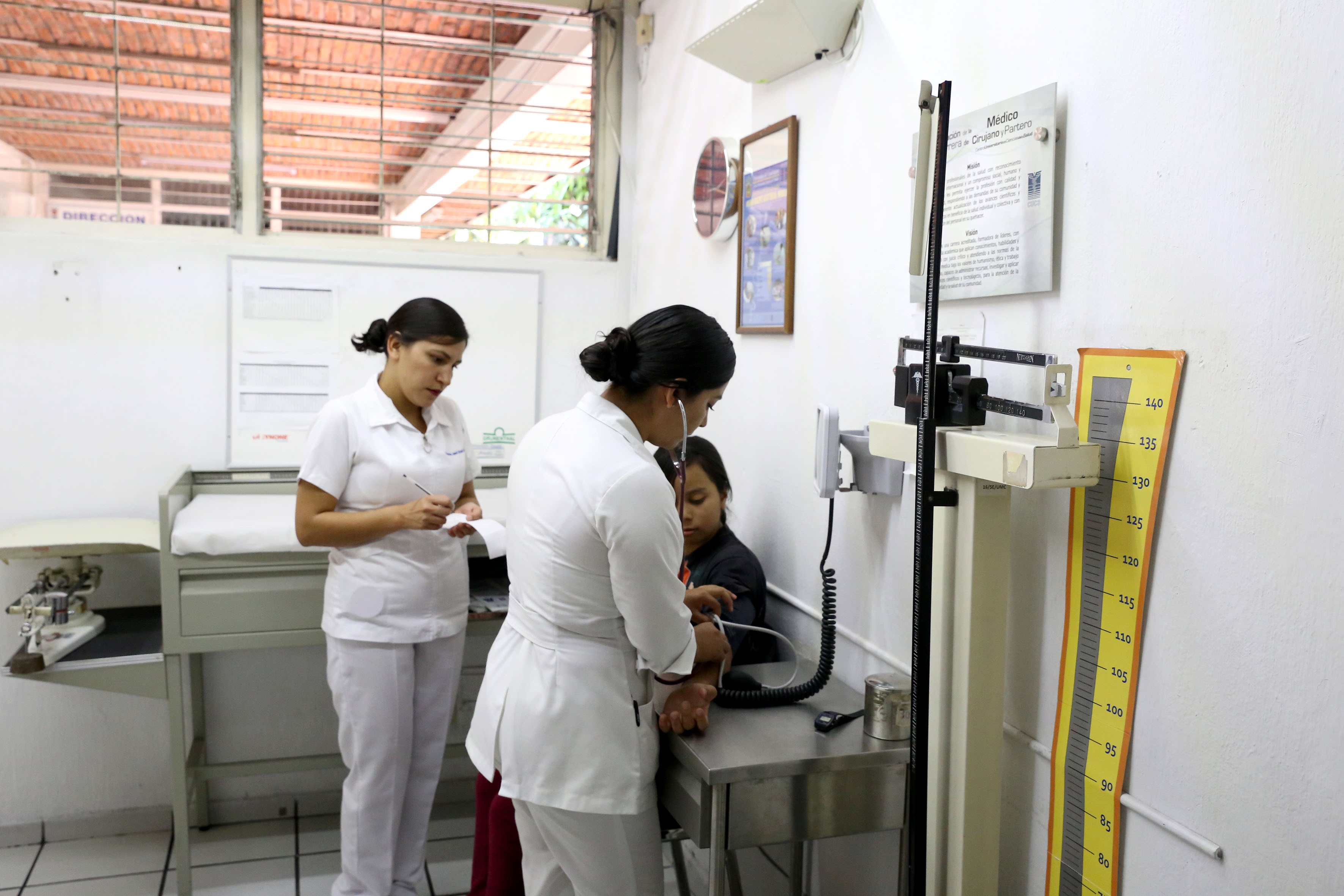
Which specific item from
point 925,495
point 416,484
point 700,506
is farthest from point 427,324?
point 925,495

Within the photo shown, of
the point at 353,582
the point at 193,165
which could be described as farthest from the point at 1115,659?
the point at 193,165

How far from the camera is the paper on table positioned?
2.49 meters

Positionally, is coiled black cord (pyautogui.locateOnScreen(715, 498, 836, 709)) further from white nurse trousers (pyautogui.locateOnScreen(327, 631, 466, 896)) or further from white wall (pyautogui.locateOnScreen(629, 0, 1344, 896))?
white nurse trousers (pyautogui.locateOnScreen(327, 631, 466, 896))

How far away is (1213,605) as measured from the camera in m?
1.21

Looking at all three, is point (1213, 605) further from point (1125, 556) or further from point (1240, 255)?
point (1240, 255)

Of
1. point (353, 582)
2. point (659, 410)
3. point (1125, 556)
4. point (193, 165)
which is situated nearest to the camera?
point (1125, 556)

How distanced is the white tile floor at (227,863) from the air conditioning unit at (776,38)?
2.22 metres

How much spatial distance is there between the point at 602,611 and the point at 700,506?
2.46 ft

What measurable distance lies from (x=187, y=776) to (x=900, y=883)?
210 centimetres

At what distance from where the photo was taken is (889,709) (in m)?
1.72

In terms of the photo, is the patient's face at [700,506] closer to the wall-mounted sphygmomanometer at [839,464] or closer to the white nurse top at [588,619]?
the wall-mounted sphygmomanometer at [839,464]

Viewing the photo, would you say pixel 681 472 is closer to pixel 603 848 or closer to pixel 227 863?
pixel 603 848

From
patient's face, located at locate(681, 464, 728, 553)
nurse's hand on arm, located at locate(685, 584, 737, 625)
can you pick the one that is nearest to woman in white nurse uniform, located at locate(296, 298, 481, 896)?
patient's face, located at locate(681, 464, 728, 553)

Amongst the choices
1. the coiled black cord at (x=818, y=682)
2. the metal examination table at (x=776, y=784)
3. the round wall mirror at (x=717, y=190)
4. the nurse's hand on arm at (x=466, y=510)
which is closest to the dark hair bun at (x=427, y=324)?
the nurse's hand on arm at (x=466, y=510)
